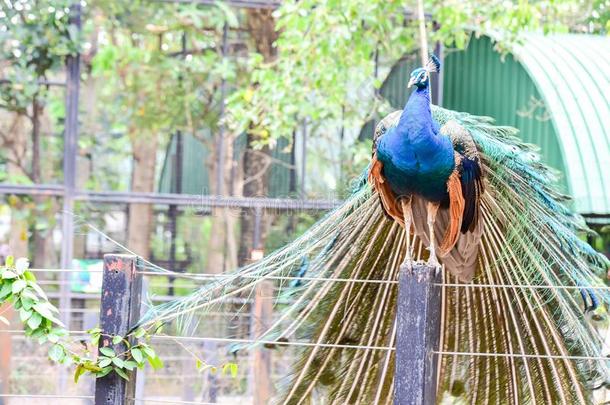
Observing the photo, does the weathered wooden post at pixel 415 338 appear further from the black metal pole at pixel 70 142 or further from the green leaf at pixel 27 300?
the black metal pole at pixel 70 142

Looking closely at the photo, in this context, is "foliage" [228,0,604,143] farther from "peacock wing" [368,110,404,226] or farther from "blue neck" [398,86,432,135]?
Result: "blue neck" [398,86,432,135]

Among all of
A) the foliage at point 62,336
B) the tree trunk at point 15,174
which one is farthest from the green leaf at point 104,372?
the tree trunk at point 15,174

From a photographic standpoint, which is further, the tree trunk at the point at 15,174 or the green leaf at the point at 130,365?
the tree trunk at the point at 15,174

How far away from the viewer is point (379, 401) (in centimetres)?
465

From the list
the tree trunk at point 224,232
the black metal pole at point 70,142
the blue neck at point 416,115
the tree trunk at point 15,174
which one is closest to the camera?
the blue neck at point 416,115

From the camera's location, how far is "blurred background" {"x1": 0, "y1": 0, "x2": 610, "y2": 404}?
7871mm

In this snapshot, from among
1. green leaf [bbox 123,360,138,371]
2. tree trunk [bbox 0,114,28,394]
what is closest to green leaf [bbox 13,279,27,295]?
green leaf [bbox 123,360,138,371]

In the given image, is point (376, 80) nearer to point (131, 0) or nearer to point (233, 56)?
point (233, 56)

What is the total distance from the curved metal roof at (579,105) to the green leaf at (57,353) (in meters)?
4.13

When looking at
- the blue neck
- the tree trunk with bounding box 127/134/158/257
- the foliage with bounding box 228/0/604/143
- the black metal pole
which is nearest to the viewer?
the blue neck

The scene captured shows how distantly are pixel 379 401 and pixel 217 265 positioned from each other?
202 inches

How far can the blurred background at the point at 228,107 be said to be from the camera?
7871mm

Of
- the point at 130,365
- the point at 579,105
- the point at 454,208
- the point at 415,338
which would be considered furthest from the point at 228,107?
the point at 415,338

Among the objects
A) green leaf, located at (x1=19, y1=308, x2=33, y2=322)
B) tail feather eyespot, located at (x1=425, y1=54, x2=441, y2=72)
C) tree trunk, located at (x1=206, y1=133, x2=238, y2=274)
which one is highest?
tail feather eyespot, located at (x1=425, y1=54, x2=441, y2=72)
